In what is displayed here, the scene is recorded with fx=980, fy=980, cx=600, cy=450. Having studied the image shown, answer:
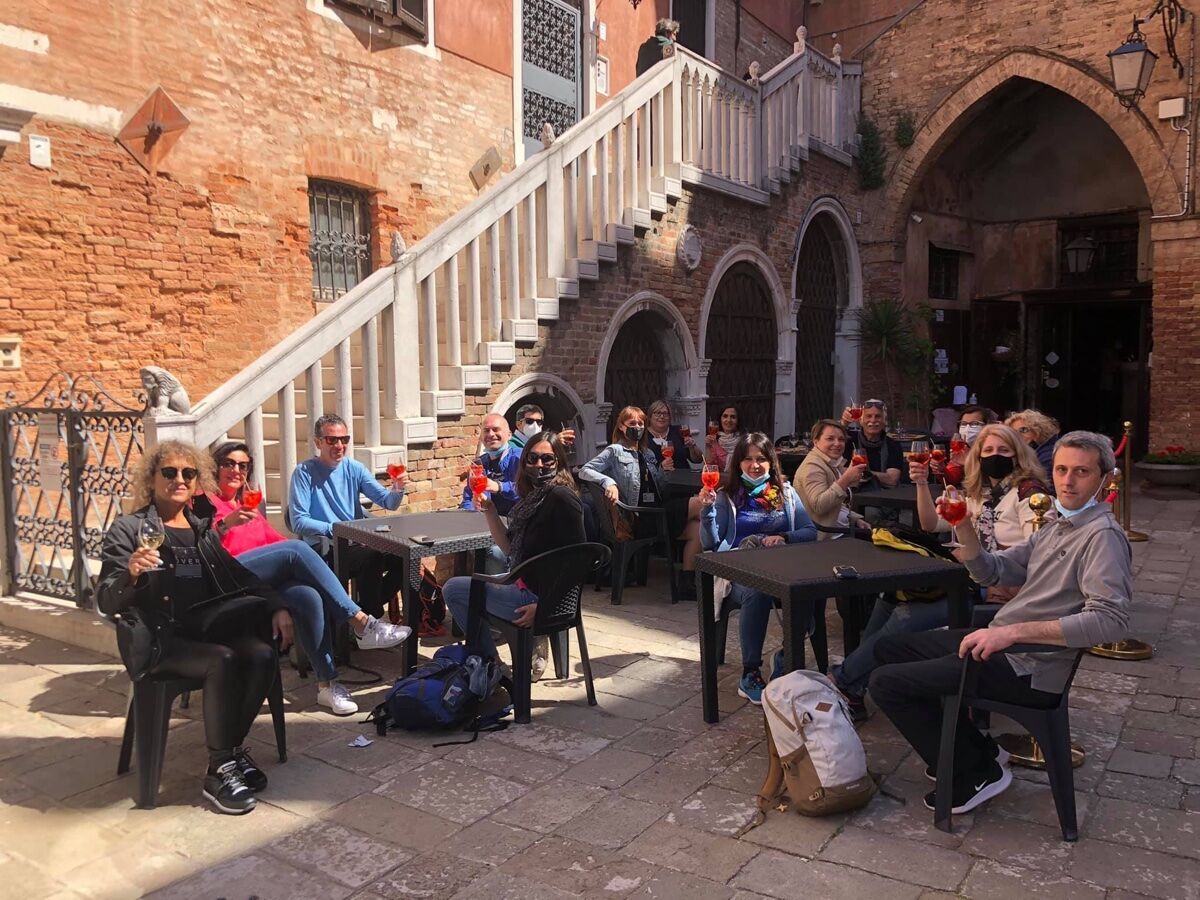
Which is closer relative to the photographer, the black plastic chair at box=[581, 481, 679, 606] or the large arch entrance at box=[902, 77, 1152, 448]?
the black plastic chair at box=[581, 481, 679, 606]

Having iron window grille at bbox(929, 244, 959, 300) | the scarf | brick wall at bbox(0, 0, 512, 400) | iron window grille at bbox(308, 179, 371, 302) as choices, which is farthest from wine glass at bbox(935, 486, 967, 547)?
iron window grille at bbox(929, 244, 959, 300)

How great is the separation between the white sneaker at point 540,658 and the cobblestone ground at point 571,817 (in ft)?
0.74

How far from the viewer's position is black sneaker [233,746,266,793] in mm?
3617

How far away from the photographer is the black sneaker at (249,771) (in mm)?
3617

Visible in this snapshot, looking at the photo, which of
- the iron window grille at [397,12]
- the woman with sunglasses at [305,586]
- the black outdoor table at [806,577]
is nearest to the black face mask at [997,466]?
the black outdoor table at [806,577]

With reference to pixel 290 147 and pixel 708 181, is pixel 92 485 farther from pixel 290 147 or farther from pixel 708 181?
pixel 708 181

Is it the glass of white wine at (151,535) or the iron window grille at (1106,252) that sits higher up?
the iron window grille at (1106,252)

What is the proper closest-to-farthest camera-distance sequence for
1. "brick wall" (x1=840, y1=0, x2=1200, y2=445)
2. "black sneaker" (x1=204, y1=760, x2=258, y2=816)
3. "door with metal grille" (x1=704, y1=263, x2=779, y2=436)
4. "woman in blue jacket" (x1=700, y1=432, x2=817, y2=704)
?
1. "black sneaker" (x1=204, y1=760, x2=258, y2=816)
2. "woman in blue jacket" (x1=700, y1=432, x2=817, y2=704)
3. "door with metal grille" (x1=704, y1=263, x2=779, y2=436)
4. "brick wall" (x1=840, y1=0, x2=1200, y2=445)

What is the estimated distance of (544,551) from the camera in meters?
4.31

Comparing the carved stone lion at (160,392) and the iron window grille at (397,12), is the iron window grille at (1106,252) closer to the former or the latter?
the iron window grille at (397,12)

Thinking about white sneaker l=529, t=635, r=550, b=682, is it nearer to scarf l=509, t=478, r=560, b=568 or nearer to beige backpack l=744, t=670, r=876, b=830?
scarf l=509, t=478, r=560, b=568

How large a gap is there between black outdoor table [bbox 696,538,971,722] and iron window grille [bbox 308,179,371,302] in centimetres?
619

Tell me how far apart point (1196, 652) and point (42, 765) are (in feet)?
18.8

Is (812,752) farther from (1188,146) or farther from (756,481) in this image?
(1188,146)
